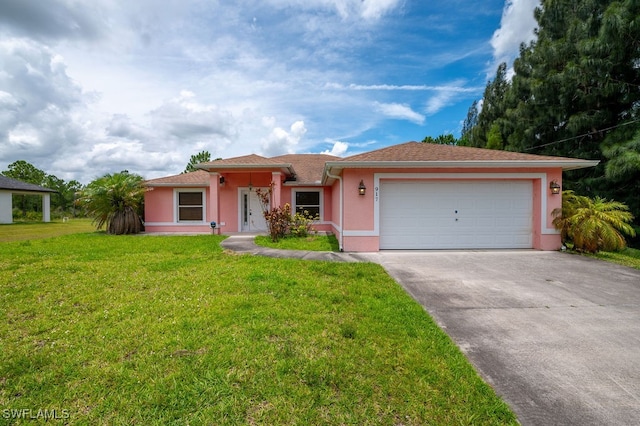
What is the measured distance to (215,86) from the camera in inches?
471

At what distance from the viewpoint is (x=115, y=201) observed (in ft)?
42.7

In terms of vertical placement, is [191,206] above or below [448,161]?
below

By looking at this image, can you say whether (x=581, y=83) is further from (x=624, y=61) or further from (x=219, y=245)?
(x=219, y=245)

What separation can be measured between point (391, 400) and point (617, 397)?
6.05 ft

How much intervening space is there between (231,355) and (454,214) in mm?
8153

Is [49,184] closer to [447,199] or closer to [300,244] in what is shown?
[300,244]

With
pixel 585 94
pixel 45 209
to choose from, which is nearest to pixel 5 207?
pixel 45 209

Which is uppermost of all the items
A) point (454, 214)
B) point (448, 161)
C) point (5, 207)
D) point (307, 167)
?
point (307, 167)

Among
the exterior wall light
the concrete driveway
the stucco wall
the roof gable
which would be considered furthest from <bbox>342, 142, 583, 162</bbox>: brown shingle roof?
the stucco wall

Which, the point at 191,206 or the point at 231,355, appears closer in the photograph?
the point at 231,355

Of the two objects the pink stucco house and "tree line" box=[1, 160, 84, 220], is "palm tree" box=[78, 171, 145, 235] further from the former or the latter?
"tree line" box=[1, 160, 84, 220]

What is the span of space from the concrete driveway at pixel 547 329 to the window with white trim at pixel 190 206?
416 inches

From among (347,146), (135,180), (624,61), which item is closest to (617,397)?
(135,180)

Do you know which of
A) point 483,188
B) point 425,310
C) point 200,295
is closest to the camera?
point 425,310
